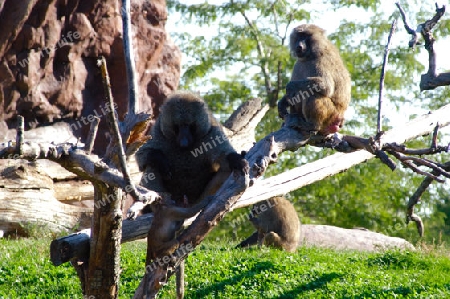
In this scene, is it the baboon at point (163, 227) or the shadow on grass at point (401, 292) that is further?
the shadow on grass at point (401, 292)

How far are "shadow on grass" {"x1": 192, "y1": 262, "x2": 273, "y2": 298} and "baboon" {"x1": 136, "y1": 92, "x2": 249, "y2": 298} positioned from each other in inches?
33.3

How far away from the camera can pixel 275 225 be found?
1005 cm

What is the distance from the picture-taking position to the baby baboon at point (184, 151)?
5.85 m

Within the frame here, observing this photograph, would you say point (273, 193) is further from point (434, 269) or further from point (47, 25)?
point (47, 25)

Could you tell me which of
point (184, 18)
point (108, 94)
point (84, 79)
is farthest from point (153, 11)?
point (108, 94)

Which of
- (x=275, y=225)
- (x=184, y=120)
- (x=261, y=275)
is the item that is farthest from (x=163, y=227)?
(x=275, y=225)

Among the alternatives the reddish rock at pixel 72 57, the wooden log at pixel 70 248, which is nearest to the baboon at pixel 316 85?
the wooden log at pixel 70 248

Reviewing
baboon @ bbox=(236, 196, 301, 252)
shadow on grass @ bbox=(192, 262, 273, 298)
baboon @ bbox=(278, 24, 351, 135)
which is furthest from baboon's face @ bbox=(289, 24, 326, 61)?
baboon @ bbox=(236, 196, 301, 252)

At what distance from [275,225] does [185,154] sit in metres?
4.37

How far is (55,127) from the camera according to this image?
41.7 ft

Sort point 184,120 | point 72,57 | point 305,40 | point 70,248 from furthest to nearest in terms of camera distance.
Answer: point 72,57
point 305,40
point 184,120
point 70,248

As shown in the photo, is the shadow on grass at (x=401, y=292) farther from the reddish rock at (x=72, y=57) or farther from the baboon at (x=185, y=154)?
the reddish rock at (x=72, y=57)

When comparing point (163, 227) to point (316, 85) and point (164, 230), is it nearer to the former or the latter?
point (164, 230)

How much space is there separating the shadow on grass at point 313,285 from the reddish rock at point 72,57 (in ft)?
24.4
